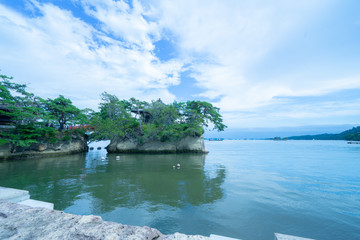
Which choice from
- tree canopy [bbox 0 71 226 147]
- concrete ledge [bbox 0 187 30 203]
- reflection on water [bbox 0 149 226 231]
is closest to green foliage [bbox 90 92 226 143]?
tree canopy [bbox 0 71 226 147]

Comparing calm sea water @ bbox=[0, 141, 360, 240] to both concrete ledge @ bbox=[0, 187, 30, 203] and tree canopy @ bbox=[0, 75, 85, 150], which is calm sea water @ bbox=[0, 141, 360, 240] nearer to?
concrete ledge @ bbox=[0, 187, 30, 203]

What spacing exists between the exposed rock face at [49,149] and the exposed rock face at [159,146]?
4.24 meters

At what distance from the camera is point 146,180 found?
8.68 metres

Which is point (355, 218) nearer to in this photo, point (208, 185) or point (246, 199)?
point (246, 199)

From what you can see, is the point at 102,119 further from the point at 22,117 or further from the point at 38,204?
the point at 38,204

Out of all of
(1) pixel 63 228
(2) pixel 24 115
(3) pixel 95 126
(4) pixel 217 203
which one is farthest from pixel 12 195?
(3) pixel 95 126

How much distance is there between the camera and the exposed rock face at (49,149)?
15.5m

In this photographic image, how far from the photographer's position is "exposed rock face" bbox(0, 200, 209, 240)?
6.77 ft

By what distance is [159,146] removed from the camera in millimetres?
24250

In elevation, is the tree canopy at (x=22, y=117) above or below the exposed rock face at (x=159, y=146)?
above

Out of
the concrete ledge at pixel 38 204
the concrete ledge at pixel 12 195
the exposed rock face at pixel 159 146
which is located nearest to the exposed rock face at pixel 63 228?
the concrete ledge at pixel 38 204

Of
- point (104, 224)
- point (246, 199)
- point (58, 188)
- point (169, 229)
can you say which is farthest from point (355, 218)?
point (58, 188)

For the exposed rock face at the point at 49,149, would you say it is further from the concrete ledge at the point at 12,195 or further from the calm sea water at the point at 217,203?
the concrete ledge at the point at 12,195

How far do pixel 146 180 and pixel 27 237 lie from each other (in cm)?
691
